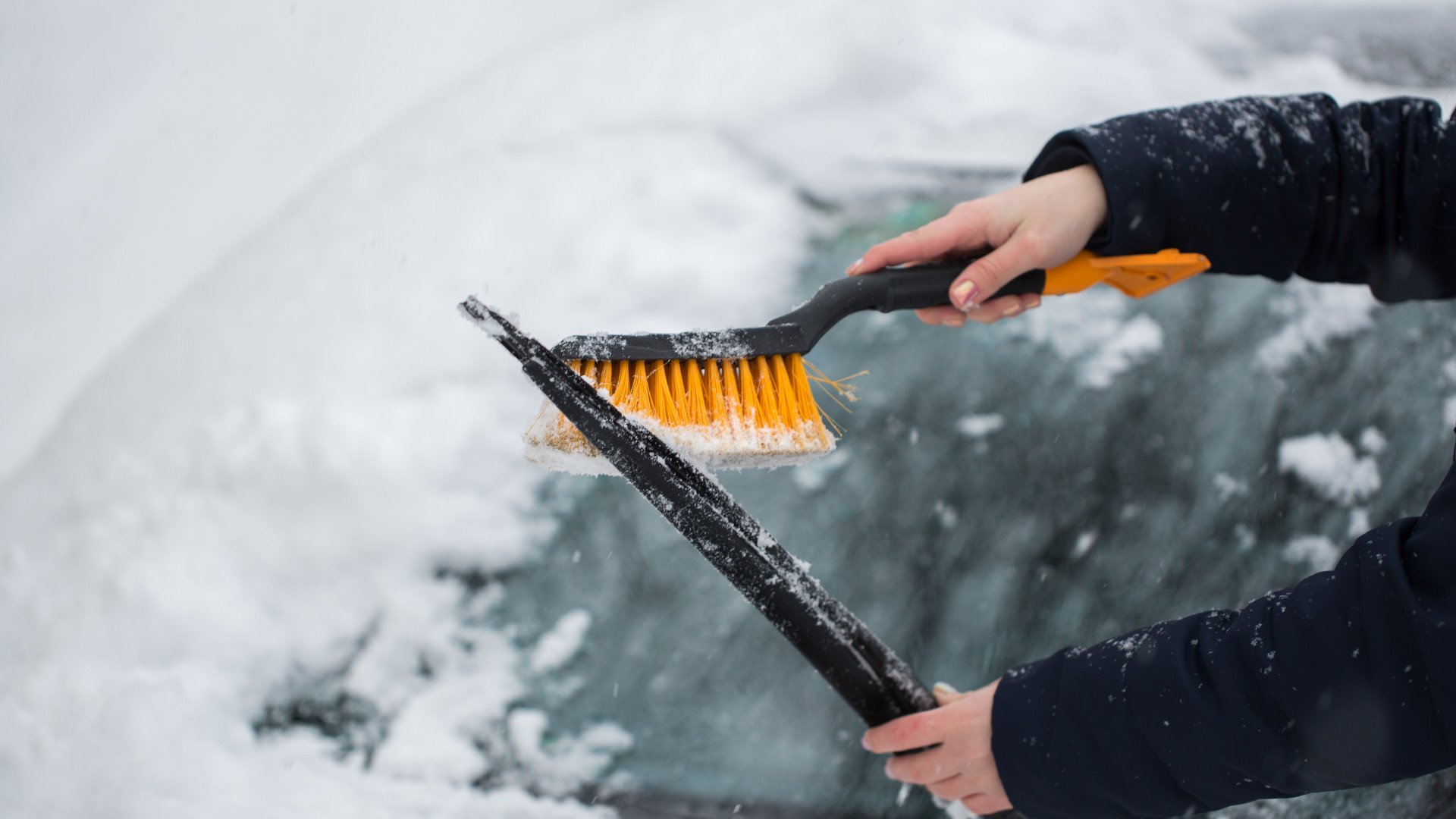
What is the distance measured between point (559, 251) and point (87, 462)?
2.24 ft

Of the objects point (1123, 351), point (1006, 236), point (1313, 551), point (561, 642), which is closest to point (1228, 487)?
point (1313, 551)

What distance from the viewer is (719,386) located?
83cm

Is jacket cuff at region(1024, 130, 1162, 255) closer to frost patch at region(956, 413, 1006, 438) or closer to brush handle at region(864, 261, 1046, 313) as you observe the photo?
brush handle at region(864, 261, 1046, 313)

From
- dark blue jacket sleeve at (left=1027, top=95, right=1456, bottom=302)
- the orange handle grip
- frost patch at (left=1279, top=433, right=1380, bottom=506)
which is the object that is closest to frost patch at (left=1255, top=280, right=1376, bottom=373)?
frost patch at (left=1279, top=433, right=1380, bottom=506)

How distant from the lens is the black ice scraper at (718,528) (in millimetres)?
747

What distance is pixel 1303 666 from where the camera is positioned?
0.63 metres

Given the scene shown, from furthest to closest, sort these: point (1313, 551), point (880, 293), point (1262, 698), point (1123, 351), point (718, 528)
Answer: point (1123, 351)
point (1313, 551)
point (880, 293)
point (718, 528)
point (1262, 698)

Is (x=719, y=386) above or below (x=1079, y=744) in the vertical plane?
above

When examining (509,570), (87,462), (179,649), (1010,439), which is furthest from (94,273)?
(1010,439)

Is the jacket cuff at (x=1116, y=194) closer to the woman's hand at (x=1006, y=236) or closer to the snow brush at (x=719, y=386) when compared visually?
the woman's hand at (x=1006, y=236)

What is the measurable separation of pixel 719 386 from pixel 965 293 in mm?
276

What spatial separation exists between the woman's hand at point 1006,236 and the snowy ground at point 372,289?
0.99 ft

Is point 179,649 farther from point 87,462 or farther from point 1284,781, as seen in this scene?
point 1284,781

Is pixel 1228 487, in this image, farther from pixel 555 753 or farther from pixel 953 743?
pixel 555 753
